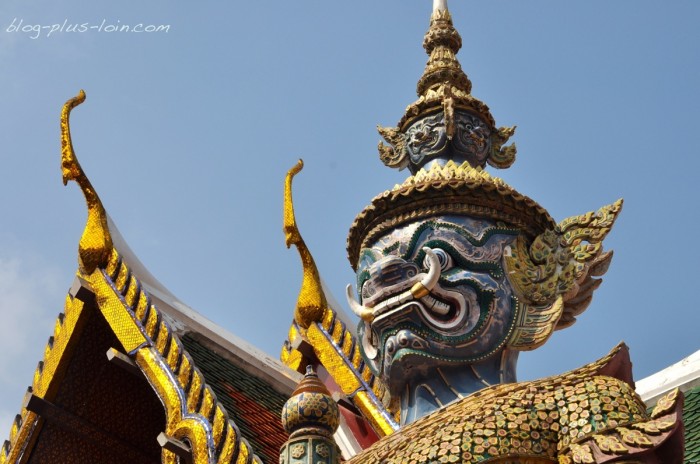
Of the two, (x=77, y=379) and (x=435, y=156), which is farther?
(x=77, y=379)

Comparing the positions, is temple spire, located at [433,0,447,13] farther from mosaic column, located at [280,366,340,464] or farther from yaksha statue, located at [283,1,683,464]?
mosaic column, located at [280,366,340,464]

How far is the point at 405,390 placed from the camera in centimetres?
481

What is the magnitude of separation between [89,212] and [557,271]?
9.26 feet

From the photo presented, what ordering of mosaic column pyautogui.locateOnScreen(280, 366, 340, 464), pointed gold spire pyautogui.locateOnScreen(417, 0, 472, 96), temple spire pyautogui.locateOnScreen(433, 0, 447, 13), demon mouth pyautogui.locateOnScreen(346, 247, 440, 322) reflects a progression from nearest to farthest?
1. mosaic column pyautogui.locateOnScreen(280, 366, 340, 464)
2. demon mouth pyautogui.locateOnScreen(346, 247, 440, 322)
3. pointed gold spire pyautogui.locateOnScreen(417, 0, 472, 96)
4. temple spire pyautogui.locateOnScreen(433, 0, 447, 13)

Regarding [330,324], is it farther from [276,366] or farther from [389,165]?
[389,165]

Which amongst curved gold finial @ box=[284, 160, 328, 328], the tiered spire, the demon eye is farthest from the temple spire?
the demon eye

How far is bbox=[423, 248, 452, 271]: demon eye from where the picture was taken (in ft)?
15.7

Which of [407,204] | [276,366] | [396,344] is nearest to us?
[396,344]

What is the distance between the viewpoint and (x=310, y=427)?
13.3ft

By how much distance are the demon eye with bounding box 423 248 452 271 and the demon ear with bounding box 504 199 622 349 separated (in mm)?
201

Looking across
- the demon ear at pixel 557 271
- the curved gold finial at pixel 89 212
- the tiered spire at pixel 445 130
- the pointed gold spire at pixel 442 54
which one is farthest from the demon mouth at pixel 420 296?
the curved gold finial at pixel 89 212

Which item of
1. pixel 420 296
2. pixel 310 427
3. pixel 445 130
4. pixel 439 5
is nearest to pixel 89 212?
pixel 439 5

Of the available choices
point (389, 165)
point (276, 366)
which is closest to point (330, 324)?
point (276, 366)

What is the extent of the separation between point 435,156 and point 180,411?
1.50 meters
